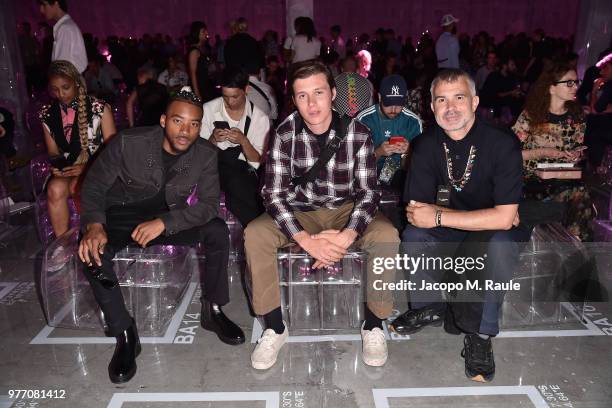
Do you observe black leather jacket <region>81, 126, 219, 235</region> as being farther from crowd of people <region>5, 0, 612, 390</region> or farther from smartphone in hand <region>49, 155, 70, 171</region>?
smartphone in hand <region>49, 155, 70, 171</region>

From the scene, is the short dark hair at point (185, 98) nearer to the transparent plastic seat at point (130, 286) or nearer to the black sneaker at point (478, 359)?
the transparent plastic seat at point (130, 286)

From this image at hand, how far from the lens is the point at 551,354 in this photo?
8.48ft

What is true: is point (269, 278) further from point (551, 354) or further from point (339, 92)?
point (339, 92)

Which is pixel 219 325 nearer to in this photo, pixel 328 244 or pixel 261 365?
pixel 261 365

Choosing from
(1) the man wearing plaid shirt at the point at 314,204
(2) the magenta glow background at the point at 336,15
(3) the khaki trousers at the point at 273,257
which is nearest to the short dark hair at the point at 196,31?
(1) the man wearing plaid shirt at the point at 314,204

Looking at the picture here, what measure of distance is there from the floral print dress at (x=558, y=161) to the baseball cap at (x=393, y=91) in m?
0.82

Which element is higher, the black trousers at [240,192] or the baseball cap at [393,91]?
the baseball cap at [393,91]

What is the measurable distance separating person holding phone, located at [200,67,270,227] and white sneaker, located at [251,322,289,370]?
3.02ft

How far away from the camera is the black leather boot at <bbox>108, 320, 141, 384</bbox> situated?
2.41 meters

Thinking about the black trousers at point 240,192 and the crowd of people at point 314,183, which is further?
the black trousers at point 240,192

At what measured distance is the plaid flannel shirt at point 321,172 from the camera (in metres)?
2.63

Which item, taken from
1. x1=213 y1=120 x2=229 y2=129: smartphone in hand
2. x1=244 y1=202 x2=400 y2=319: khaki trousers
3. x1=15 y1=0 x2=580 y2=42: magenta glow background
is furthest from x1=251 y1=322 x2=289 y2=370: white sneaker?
x1=15 y1=0 x2=580 y2=42: magenta glow background

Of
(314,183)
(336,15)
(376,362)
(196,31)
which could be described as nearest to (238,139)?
(314,183)

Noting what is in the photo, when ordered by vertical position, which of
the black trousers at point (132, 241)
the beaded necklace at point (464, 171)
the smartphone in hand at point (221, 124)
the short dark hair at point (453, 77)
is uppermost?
the short dark hair at point (453, 77)
